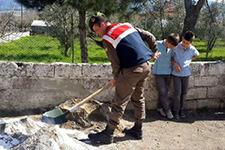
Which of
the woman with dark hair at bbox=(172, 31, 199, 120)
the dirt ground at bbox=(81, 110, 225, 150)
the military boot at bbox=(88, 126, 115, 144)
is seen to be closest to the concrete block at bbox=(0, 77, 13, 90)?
the dirt ground at bbox=(81, 110, 225, 150)

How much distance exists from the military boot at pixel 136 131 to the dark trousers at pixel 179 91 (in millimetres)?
1078

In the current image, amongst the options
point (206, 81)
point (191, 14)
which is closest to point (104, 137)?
point (206, 81)

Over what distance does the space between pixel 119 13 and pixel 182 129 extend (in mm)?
6589

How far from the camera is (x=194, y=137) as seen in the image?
18.0 ft

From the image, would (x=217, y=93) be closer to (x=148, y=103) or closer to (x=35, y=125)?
(x=148, y=103)

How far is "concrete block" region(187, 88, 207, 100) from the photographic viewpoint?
21.0ft

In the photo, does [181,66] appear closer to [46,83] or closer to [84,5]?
[46,83]

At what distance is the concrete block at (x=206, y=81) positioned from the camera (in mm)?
6395

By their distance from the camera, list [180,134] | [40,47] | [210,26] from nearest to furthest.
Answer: [180,134] < [40,47] < [210,26]

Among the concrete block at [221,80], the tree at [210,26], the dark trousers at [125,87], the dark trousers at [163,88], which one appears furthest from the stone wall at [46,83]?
the tree at [210,26]

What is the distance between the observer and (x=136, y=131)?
5.25m

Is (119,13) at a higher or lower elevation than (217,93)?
higher

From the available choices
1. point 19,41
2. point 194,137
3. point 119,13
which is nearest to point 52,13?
point 119,13

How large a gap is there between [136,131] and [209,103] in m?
1.76
